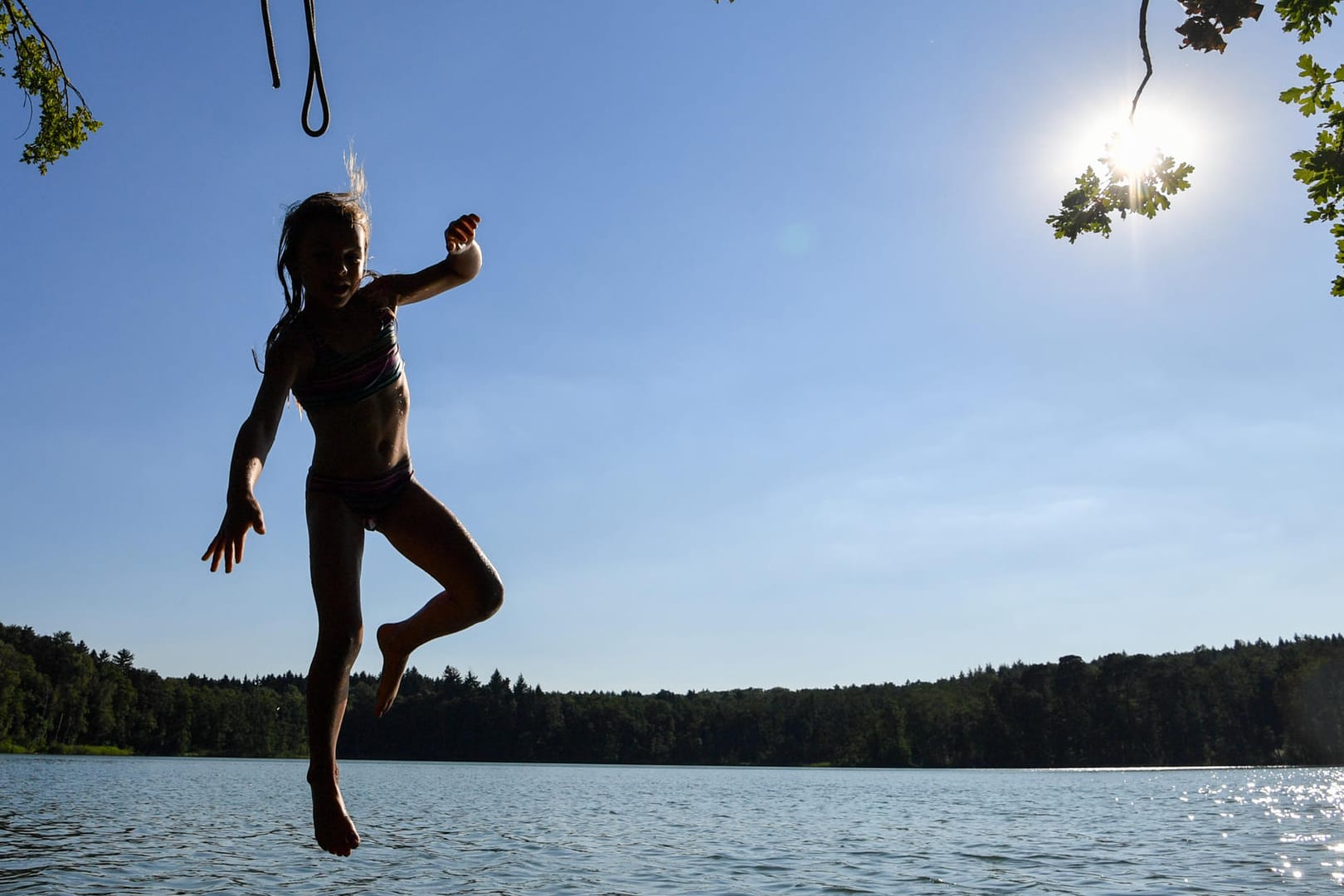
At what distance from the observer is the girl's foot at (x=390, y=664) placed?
4297 millimetres

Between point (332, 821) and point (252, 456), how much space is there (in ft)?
4.23

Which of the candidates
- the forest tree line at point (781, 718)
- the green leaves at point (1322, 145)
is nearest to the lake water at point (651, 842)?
the green leaves at point (1322, 145)

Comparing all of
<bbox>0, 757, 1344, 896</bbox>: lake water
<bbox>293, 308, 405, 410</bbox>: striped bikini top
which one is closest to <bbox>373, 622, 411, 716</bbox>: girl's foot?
<bbox>293, 308, 405, 410</bbox>: striped bikini top

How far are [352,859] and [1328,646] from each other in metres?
167

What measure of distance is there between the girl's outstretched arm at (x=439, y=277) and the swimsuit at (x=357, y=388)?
0.45 ft

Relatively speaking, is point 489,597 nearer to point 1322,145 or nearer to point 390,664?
point 390,664

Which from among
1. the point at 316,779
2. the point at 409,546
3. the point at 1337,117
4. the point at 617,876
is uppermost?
the point at 1337,117

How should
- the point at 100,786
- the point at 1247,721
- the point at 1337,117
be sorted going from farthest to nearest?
the point at 1247,721 < the point at 100,786 < the point at 1337,117

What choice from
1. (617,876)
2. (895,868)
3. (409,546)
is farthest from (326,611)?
(895,868)

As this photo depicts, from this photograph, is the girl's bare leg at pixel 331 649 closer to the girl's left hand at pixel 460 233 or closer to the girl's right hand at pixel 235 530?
the girl's right hand at pixel 235 530

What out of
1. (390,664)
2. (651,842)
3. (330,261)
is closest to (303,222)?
(330,261)

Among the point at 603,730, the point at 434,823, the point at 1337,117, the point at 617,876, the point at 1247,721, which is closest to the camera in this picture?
the point at 1337,117

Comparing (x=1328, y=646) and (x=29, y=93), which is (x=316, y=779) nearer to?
(x=29, y=93)

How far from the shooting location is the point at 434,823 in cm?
4575
